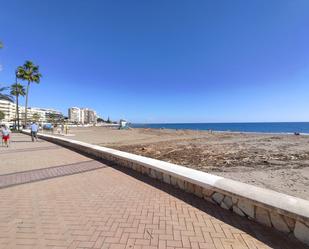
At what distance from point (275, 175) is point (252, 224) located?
4.58 metres

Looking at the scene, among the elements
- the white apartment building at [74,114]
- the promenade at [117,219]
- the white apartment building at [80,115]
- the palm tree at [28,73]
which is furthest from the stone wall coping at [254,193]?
the white apartment building at [74,114]

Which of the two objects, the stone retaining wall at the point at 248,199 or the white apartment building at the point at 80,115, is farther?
the white apartment building at the point at 80,115

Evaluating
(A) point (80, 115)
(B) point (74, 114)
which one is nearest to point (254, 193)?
(B) point (74, 114)

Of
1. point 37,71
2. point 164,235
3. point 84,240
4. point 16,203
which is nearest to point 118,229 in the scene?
point 84,240

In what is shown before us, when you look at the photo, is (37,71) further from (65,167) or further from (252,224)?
(252,224)

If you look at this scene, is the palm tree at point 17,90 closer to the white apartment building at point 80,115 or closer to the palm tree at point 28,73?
the palm tree at point 28,73

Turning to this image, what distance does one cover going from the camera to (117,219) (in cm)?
337

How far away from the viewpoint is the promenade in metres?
2.75

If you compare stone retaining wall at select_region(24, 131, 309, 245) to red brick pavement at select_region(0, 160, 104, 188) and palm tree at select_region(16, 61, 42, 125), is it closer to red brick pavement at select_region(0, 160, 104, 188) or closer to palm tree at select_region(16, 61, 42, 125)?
red brick pavement at select_region(0, 160, 104, 188)

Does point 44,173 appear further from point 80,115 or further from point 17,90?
point 80,115

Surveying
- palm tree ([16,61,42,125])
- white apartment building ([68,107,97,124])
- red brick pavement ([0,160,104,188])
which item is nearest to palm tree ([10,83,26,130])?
palm tree ([16,61,42,125])

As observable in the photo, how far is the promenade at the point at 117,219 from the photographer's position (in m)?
2.75

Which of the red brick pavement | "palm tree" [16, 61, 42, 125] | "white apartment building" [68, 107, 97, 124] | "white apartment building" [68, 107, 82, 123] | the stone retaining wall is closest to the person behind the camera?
the stone retaining wall

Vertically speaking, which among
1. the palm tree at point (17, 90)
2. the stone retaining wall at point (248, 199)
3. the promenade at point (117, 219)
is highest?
the palm tree at point (17, 90)
